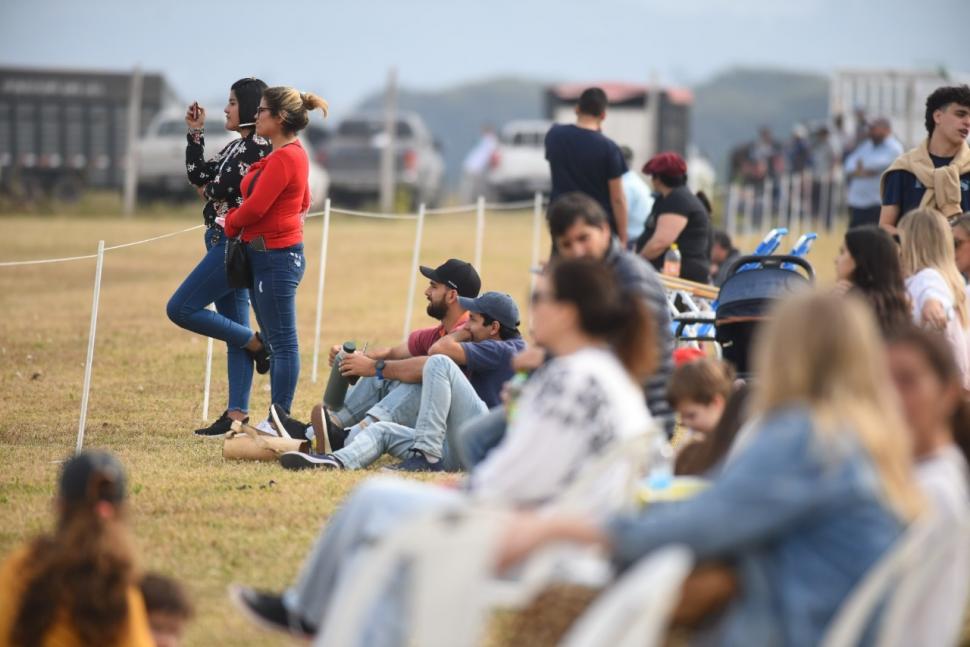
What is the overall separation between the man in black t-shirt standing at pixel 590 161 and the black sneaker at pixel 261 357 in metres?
1.95

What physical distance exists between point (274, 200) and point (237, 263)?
0.38m

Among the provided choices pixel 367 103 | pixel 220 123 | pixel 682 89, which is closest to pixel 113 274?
pixel 220 123

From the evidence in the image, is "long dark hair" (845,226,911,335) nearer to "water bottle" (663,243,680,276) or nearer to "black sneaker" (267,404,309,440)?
"black sneaker" (267,404,309,440)

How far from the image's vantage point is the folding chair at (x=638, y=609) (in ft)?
9.16

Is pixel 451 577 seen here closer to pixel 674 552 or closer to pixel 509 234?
pixel 674 552

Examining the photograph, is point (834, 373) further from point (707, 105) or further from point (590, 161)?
point (707, 105)

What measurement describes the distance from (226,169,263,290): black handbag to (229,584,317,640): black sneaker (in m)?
3.58

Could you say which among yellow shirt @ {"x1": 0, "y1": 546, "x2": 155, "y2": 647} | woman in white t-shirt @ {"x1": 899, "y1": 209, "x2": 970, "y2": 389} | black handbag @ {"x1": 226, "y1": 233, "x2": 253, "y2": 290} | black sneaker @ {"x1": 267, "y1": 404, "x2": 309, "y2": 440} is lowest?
black sneaker @ {"x1": 267, "y1": 404, "x2": 309, "y2": 440}

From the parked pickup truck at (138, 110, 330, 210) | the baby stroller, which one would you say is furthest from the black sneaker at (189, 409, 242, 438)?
the parked pickup truck at (138, 110, 330, 210)

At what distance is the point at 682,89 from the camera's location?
34406 millimetres

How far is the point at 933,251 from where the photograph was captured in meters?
5.62

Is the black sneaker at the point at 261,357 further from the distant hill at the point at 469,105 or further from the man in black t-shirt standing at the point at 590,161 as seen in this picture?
the distant hill at the point at 469,105

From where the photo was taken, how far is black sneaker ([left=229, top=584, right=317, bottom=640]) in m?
3.76

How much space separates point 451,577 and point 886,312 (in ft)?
8.83
